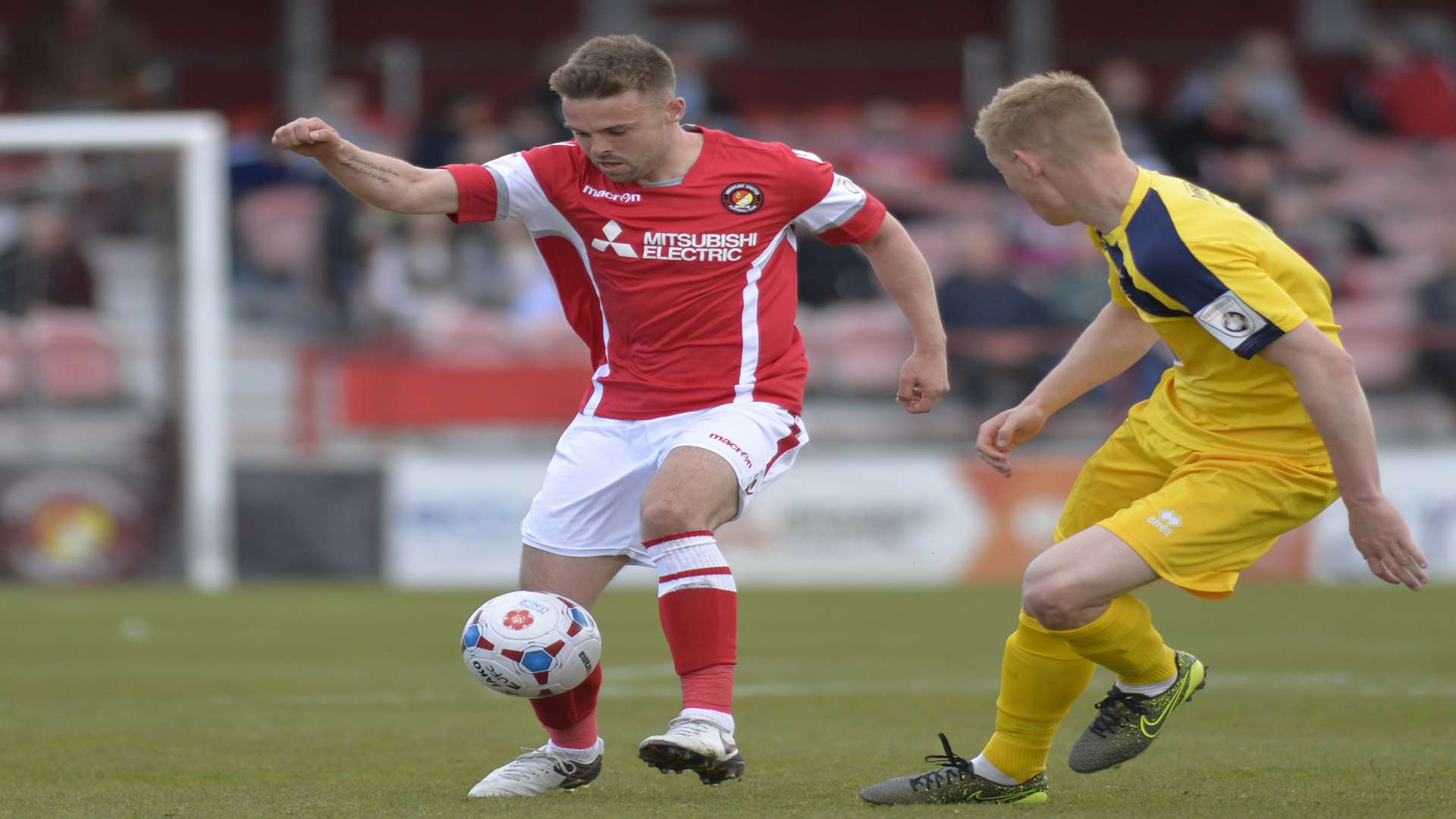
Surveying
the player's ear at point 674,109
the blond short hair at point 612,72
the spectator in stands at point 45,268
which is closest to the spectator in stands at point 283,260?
the spectator in stands at point 45,268

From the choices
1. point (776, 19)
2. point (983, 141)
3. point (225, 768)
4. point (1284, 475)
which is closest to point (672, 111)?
point (983, 141)

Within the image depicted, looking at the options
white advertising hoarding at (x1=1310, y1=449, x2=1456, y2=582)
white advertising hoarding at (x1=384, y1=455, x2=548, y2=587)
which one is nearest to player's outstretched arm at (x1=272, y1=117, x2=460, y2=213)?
white advertising hoarding at (x1=384, y1=455, x2=548, y2=587)

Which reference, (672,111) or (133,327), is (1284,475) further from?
(133,327)

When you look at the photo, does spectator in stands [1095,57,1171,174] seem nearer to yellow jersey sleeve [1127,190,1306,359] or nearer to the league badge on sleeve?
the league badge on sleeve

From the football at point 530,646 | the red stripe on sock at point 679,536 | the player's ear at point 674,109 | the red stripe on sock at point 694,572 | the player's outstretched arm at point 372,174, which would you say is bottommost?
the football at point 530,646

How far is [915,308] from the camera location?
5.56m

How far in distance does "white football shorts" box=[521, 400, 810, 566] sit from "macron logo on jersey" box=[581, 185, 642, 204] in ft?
1.92

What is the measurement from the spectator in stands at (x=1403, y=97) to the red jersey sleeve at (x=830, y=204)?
1411cm

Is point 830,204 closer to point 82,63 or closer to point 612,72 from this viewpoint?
point 612,72

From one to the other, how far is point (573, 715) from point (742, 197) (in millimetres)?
1465

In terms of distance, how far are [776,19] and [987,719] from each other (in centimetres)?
1625

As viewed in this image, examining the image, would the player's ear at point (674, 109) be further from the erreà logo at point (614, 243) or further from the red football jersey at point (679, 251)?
the erreà logo at point (614, 243)

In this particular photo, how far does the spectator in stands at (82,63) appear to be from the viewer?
15523 mm

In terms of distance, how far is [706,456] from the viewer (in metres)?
5.11
